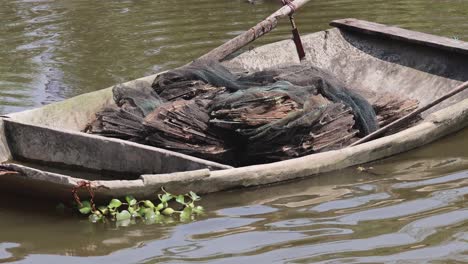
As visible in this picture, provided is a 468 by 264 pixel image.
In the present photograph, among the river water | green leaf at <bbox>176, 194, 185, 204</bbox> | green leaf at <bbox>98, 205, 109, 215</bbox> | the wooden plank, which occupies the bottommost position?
the river water

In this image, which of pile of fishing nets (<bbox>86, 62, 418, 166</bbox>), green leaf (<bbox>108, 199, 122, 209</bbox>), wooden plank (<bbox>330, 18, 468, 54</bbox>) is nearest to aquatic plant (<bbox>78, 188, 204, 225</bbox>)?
green leaf (<bbox>108, 199, 122, 209</bbox>)

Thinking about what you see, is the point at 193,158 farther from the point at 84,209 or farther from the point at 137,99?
the point at 137,99

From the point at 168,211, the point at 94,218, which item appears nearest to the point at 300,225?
the point at 168,211

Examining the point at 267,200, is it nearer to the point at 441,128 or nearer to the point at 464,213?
the point at 464,213

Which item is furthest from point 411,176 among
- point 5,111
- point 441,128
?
point 5,111

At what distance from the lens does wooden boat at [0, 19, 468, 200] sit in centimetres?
534

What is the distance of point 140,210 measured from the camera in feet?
17.6

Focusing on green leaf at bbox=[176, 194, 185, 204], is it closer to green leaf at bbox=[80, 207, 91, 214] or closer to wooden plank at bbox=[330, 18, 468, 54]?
green leaf at bbox=[80, 207, 91, 214]

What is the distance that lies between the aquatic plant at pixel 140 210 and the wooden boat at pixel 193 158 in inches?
2.5

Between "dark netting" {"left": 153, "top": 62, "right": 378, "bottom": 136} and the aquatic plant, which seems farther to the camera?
"dark netting" {"left": 153, "top": 62, "right": 378, "bottom": 136}

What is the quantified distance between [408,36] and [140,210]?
352 cm

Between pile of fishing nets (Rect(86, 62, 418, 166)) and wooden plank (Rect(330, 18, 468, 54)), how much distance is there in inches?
42.2

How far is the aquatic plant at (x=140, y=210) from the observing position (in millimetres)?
5305

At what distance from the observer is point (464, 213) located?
5348 mm
